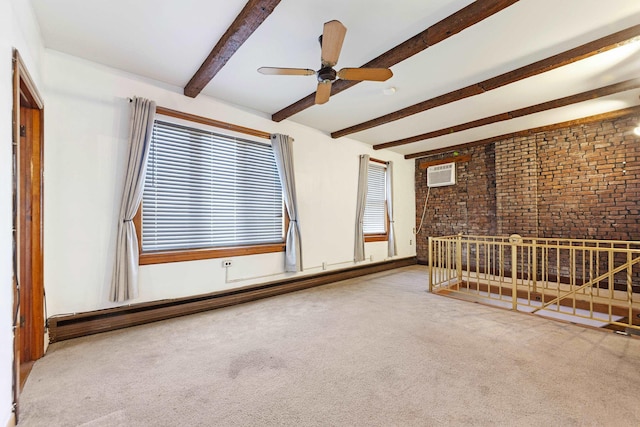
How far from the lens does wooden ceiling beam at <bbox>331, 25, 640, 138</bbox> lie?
98.1 inches


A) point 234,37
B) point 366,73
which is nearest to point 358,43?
point 366,73

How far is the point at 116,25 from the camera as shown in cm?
240

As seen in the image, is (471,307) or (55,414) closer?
(55,414)

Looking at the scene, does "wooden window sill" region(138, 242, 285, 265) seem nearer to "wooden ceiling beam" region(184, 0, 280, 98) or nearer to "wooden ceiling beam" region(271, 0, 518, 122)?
"wooden ceiling beam" region(184, 0, 280, 98)

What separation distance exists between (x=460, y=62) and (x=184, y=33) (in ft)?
9.08

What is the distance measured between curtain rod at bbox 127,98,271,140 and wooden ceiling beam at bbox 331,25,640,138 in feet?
6.60

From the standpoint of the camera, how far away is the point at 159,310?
323cm

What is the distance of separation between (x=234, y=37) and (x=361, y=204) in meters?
3.95

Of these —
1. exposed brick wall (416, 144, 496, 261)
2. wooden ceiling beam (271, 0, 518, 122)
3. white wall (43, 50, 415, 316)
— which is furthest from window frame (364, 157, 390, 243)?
wooden ceiling beam (271, 0, 518, 122)

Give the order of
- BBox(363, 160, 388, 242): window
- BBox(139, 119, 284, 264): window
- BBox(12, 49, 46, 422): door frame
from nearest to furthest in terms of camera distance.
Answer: BBox(12, 49, 46, 422): door frame → BBox(139, 119, 284, 264): window → BBox(363, 160, 388, 242): window

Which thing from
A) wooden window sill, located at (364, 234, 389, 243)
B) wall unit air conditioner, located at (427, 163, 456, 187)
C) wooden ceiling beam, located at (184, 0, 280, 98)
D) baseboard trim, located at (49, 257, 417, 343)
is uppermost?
wooden ceiling beam, located at (184, 0, 280, 98)
